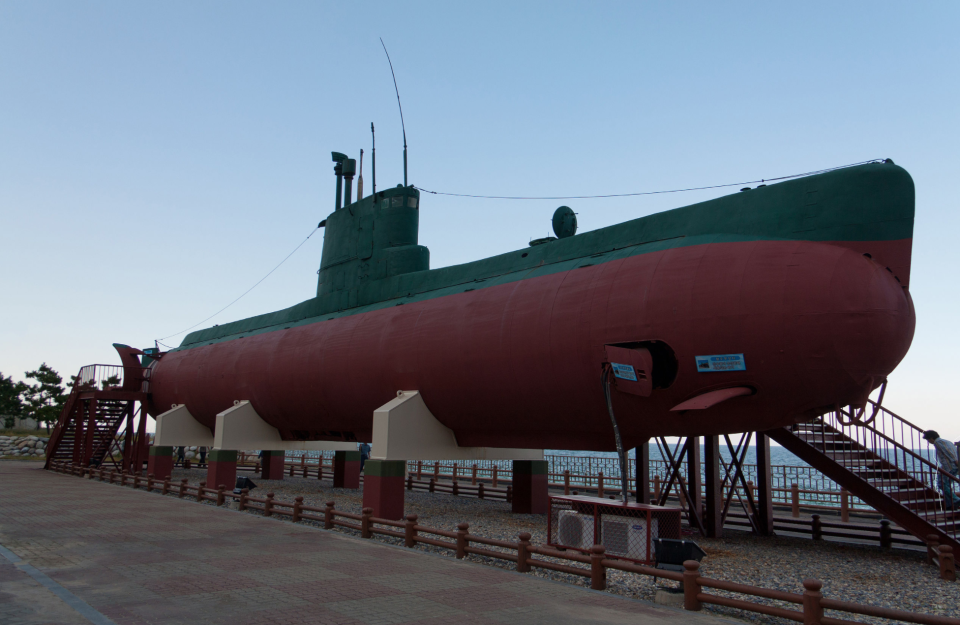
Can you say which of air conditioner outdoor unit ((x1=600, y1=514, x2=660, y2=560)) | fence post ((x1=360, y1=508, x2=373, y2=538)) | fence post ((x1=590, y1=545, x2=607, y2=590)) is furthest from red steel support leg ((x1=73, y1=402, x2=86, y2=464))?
fence post ((x1=590, y1=545, x2=607, y2=590))

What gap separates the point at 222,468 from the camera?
72.9 ft

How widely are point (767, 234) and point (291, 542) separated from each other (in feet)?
32.0

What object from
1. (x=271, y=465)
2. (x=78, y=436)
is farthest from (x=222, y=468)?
(x=78, y=436)

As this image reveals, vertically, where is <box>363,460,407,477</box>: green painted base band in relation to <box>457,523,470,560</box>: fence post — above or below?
above

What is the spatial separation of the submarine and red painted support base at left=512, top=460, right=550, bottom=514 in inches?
119

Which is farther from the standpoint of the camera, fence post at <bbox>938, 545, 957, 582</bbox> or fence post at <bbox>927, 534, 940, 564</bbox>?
fence post at <bbox>927, 534, 940, 564</bbox>

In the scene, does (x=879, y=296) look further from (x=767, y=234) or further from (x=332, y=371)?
(x=332, y=371)

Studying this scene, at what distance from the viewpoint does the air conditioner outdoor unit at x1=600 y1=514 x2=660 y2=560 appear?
1062 centimetres

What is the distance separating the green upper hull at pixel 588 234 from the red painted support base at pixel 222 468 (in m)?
4.61

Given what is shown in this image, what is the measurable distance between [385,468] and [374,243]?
733cm

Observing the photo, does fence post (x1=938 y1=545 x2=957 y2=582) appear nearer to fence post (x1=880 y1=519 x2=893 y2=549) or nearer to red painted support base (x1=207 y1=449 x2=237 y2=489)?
fence post (x1=880 y1=519 x2=893 y2=549)

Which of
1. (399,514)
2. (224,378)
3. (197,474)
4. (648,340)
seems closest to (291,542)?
(399,514)

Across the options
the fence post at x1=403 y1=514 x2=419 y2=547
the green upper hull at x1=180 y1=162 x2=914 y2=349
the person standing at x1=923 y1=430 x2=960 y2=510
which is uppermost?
the green upper hull at x1=180 y1=162 x2=914 y2=349

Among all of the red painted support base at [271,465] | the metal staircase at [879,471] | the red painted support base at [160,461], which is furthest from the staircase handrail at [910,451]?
the red painted support base at [271,465]
